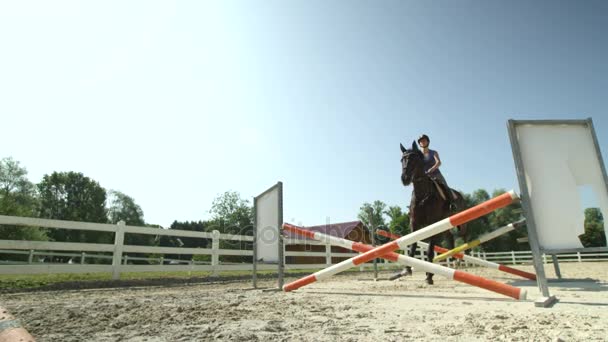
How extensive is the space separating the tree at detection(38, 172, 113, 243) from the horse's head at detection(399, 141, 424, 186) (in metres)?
55.4

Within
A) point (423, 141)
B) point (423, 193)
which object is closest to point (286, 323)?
point (423, 193)

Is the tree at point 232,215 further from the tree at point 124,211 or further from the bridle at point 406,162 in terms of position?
the bridle at point 406,162

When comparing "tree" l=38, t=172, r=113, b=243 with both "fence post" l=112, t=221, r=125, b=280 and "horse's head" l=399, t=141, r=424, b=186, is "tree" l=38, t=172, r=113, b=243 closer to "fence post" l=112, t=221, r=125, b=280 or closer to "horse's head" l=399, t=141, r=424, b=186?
"fence post" l=112, t=221, r=125, b=280

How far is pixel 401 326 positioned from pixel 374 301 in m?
1.14

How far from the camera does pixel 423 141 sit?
6426mm

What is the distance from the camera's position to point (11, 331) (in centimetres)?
92

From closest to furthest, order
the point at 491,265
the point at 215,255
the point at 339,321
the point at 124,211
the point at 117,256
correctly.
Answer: the point at 339,321, the point at 491,265, the point at 117,256, the point at 215,255, the point at 124,211

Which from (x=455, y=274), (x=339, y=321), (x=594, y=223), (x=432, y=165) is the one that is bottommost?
(x=339, y=321)

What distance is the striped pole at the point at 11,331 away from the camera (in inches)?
34.0

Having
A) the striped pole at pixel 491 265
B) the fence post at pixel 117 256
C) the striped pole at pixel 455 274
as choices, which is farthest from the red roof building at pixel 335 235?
the striped pole at pixel 455 274

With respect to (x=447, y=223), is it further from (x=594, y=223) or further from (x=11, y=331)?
(x=594, y=223)

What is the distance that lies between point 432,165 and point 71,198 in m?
61.0

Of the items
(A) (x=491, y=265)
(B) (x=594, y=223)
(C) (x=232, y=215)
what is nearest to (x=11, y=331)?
(A) (x=491, y=265)

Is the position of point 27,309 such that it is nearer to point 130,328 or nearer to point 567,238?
point 130,328
